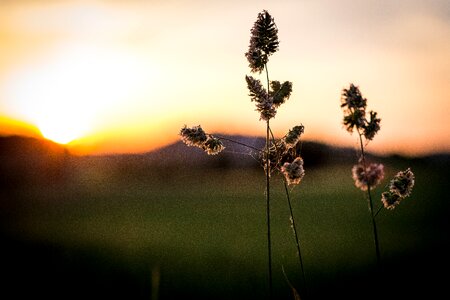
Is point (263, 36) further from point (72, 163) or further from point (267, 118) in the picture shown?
point (72, 163)

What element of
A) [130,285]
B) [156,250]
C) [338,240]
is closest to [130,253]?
[156,250]

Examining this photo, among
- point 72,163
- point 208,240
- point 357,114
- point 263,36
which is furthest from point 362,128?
point 72,163

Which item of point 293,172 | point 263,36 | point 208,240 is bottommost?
point 208,240

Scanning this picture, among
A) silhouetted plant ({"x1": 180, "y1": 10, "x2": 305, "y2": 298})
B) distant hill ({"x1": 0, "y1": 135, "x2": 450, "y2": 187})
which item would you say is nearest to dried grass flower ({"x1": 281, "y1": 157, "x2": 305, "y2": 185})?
silhouetted plant ({"x1": 180, "y1": 10, "x2": 305, "y2": 298})

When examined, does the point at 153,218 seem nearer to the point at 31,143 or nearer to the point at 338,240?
the point at 338,240

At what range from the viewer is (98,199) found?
25.0 m

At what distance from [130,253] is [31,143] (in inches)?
949

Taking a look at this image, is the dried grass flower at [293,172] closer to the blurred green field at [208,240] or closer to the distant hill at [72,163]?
the blurred green field at [208,240]

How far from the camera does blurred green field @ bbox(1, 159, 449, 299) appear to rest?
8.87m

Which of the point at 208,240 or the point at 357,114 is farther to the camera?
the point at 208,240

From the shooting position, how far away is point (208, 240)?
14852 millimetres

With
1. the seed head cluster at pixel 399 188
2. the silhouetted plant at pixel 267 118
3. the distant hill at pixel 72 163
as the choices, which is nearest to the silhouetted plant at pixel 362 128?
the seed head cluster at pixel 399 188

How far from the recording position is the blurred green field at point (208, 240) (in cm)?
887

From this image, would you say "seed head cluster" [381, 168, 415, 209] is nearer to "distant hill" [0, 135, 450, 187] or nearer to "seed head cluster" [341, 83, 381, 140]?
"seed head cluster" [341, 83, 381, 140]
